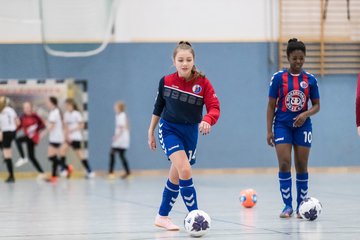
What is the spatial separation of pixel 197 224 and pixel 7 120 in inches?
430

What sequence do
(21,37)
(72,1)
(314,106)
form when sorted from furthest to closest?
1. (21,37)
2. (72,1)
3. (314,106)

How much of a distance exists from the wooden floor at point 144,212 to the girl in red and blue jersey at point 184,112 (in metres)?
0.56

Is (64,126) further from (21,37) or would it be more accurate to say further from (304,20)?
(304,20)

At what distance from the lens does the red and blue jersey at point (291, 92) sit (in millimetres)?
8648

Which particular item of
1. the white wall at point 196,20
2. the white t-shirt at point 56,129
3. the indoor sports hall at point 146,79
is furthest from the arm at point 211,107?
the white wall at point 196,20

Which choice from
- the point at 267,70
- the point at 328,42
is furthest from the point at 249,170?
the point at 328,42

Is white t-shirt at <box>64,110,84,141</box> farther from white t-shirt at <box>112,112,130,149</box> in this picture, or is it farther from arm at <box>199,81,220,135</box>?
arm at <box>199,81,220,135</box>

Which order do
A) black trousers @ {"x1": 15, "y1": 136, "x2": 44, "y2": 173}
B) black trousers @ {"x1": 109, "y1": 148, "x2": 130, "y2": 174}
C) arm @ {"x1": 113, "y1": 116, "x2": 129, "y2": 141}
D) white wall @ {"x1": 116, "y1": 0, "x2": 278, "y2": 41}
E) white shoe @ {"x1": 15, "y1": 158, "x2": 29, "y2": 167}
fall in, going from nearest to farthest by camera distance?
black trousers @ {"x1": 15, "y1": 136, "x2": 44, "y2": 173} < arm @ {"x1": 113, "y1": 116, "x2": 129, "y2": 141} < black trousers @ {"x1": 109, "y1": 148, "x2": 130, "y2": 174} < white shoe @ {"x1": 15, "y1": 158, "x2": 29, "y2": 167} < white wall @ {"x1": 116, "y1": 0, "x2": 278, "y2": 41}

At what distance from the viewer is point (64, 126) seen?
1845 centimetres

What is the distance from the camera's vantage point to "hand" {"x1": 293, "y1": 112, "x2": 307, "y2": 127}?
8.51 m

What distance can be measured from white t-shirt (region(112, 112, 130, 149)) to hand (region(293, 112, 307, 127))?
1001cm

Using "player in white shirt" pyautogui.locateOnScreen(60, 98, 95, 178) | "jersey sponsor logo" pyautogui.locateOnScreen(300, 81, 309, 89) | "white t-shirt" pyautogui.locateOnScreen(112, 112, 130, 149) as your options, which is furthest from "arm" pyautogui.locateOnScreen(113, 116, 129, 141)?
"jersey sponsor logo" pyautogui.locateOnScreen(300, 81, 309, 89)

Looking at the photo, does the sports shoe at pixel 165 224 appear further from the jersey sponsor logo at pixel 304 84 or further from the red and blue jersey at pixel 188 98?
the jersey sponsor logo at pixel 304 84

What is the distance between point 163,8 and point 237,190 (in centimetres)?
786
